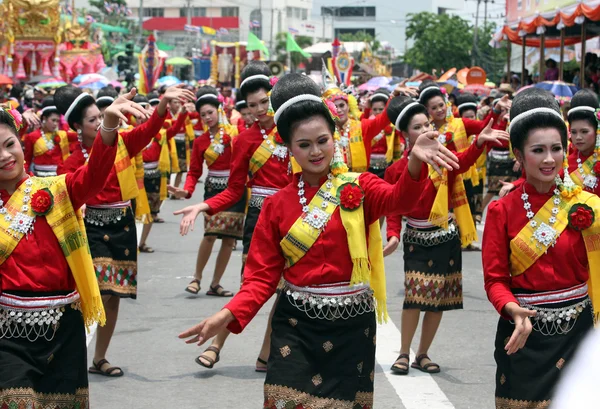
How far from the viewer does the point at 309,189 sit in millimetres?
4824

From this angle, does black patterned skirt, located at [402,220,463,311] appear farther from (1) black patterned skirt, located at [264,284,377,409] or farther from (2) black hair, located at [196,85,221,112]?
(2) black hair, located at [196,85,221,112]

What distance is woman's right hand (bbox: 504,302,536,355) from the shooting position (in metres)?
4.36

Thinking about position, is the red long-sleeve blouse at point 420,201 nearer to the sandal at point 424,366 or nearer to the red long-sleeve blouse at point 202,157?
the sandal at point 424,366

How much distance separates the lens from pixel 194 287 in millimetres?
10703

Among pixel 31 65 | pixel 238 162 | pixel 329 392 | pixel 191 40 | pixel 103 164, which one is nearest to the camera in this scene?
pixel 329 392

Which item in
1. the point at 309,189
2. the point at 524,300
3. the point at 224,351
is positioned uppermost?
the point at 309,189

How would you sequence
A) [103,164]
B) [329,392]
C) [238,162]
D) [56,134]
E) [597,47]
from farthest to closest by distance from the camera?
[597,47], [56,134], [238,162], [103,164], [329,392]

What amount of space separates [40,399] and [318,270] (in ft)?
4.87

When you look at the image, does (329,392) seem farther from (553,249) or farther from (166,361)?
(166,361)

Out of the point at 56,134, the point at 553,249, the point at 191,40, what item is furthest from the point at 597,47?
the point at 191,40

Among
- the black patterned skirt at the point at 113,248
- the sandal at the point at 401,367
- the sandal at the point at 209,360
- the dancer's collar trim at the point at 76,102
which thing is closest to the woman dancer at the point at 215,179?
the black patterned skirt at the point at 113,248

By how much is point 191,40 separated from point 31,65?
5368cm

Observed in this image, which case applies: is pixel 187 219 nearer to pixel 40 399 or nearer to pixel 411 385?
pixel 40 399

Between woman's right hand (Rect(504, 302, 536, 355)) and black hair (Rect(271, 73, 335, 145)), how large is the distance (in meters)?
1.20
